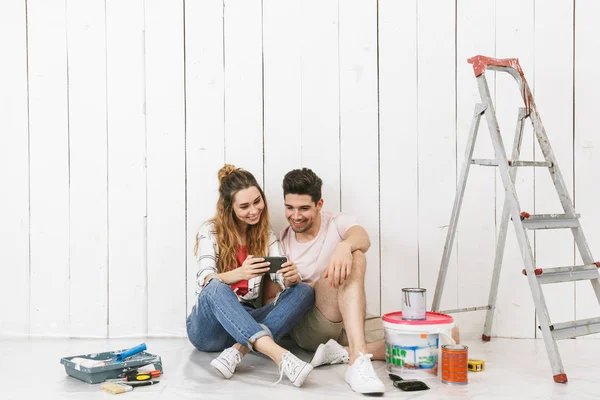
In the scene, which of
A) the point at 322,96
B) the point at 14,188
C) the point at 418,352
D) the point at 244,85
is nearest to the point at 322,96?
the point at 322,96

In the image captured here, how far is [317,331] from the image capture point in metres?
2.45

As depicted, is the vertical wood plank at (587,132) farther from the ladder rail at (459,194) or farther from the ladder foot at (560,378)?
Result: the ladder foot at (560,378)

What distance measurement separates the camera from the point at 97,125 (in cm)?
283

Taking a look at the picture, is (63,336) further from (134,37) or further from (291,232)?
(134,37)

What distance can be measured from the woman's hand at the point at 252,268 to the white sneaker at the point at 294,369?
0.36m

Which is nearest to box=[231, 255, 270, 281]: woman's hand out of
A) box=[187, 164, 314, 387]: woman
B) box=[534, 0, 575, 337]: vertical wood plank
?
box=[187, 164, 314, 387]: woman

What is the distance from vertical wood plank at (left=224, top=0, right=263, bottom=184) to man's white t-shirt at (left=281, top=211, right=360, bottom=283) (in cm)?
42

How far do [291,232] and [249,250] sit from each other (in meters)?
0.22

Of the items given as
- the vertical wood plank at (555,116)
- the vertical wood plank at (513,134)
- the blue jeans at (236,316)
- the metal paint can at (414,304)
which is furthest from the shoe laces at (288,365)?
the vertical wood plank at (555,116)

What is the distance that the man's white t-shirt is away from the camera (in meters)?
2.54

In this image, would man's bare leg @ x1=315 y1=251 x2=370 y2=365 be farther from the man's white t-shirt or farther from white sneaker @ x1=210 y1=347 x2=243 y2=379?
white sneaker @ x1=210 y1=347 x2=243 y2=379

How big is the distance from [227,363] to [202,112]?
121cm

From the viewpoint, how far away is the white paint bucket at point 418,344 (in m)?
2.16

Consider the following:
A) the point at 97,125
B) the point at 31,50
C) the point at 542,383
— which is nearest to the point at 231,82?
the point at 97,125
